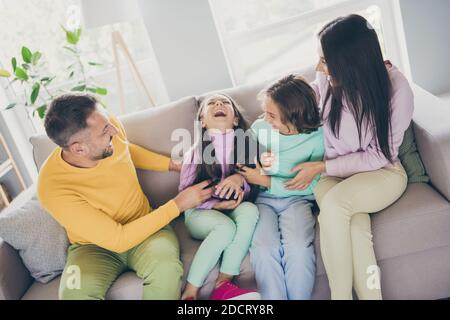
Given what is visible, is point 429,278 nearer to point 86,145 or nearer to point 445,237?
point 445,237

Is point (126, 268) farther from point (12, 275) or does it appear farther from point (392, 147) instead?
point (392, 147)

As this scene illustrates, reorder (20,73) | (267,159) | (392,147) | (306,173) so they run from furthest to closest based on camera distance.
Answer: (20,73)
(267,159)
(306,173)
(392,147)

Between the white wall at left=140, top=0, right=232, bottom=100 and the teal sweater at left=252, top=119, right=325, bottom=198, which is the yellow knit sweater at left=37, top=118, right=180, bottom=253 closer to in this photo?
the teal sweater at left=252, top=119, right=325, bottom=198

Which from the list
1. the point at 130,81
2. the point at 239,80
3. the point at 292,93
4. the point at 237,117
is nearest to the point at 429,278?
the point at 292,93

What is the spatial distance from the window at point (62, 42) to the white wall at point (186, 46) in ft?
0.38

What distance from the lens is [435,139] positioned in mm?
1469

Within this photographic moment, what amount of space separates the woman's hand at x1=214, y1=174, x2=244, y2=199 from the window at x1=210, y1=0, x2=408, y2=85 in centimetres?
128

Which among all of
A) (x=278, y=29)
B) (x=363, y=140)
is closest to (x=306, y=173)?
(x=363, y=140)

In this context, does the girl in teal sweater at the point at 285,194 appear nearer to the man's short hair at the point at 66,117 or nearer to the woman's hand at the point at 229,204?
the woman's hand at the point at 229,204

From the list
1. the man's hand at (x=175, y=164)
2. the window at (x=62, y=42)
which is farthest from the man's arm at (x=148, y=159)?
the window at (x=62, y=42)

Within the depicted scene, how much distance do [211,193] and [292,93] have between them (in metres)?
0.52

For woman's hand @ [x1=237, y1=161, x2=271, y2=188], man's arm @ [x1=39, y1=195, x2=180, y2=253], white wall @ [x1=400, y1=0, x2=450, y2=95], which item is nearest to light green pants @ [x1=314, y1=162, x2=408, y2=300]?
woman's hand @ [x1=237, y1=161, x2=271, y2=188]

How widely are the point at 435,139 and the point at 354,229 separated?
1.44 feet

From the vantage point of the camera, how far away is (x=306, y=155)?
172 cm
